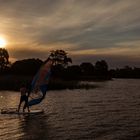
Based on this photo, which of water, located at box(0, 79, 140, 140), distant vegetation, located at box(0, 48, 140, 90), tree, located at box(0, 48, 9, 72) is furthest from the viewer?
tree, located at box(0, 48, 9, 72)

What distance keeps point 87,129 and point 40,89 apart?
9.16 meters

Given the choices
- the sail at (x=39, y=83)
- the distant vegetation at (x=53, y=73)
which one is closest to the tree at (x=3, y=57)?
the distant vegetation at (x=53, y=73)

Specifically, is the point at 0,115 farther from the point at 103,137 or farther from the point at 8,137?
the point at 103,137

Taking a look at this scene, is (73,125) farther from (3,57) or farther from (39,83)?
(3,57)

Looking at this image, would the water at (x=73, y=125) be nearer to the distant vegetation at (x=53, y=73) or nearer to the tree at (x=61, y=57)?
the distant vegetation at (x=53, y=73)

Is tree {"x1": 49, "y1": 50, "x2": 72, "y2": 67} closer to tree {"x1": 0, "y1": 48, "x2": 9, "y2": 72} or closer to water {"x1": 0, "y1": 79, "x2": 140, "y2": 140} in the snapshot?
tree {"x1": 0, "y1": 48, "x2": 9, "y2": 72}

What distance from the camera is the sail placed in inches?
1161

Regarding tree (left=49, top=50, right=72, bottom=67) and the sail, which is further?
tree (left=49, top=50, right=72, bottom=67)

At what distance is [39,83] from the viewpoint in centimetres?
2970

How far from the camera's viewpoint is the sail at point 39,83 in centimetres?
2948

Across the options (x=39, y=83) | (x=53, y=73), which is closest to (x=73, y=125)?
(x=39, y=83)

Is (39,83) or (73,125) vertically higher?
(39,83)

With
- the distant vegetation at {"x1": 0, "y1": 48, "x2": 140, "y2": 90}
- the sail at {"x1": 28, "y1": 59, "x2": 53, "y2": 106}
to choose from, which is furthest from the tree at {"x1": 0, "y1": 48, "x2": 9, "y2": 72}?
the sail at {"x1": 28, "y1": 59, "x2": 53, "y2": 106}

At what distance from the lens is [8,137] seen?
1933cm
